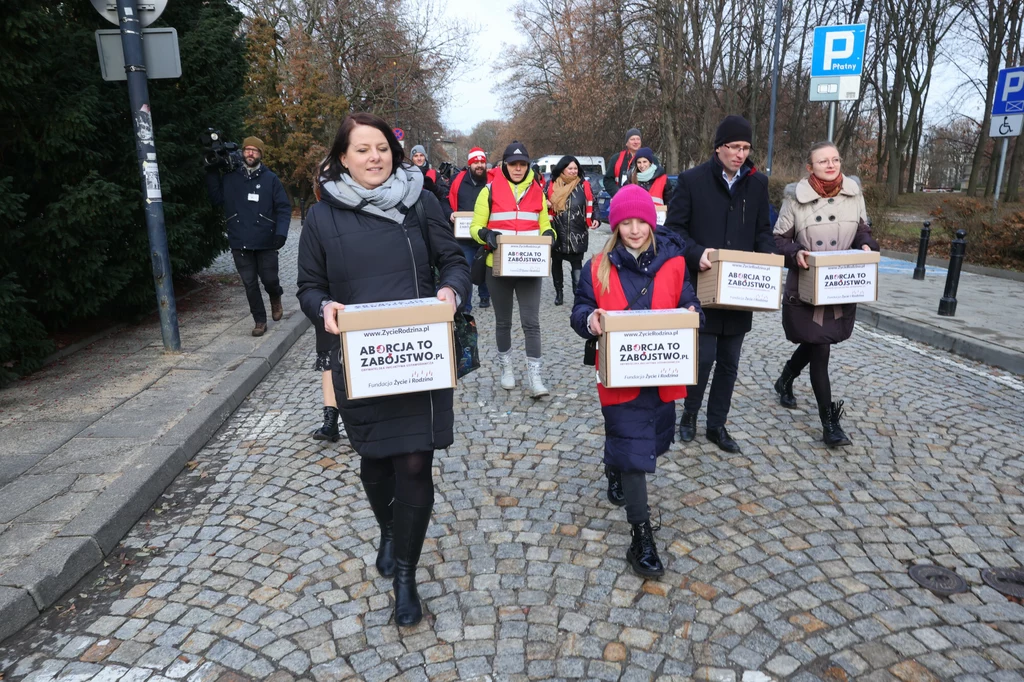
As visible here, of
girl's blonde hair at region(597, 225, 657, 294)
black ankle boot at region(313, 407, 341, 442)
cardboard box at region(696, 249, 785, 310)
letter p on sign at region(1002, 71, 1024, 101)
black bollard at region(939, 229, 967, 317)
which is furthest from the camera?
letter p on sign at region(1002, 71, 1024, 101)

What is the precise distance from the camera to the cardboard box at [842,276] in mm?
4449

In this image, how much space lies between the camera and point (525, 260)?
5.66m

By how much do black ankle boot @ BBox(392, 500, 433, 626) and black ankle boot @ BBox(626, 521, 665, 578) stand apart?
1017 mm

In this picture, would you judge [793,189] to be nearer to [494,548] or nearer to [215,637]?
[494,548]

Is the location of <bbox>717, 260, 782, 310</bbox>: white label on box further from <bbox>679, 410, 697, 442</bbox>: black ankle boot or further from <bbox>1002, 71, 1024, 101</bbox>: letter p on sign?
<bbox>1002, 71, 1024, 101</bbox>: letter p on sign

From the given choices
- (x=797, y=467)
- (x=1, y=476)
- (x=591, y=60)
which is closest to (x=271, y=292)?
(x=1, y=476)

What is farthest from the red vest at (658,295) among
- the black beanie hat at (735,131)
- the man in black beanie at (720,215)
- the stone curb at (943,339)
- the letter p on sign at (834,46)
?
the letter p on sign at (834,46)

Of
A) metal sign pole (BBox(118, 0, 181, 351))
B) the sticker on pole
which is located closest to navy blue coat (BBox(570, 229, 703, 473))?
metal sign pole (BBox(118, 0, 181, 351))

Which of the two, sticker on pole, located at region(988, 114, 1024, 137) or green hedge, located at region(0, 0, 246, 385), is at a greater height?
sticker on pole, located at region(988, 114, 1024, 137)

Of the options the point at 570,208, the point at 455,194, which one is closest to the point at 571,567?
the point at 570,208

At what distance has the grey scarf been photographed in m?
2.84

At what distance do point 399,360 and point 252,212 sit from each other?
5.17m

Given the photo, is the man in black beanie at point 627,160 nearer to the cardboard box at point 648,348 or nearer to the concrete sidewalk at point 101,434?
the concrete sidewalk at point 101,434

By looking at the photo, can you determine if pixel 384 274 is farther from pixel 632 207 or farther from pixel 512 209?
pixel 512 209
